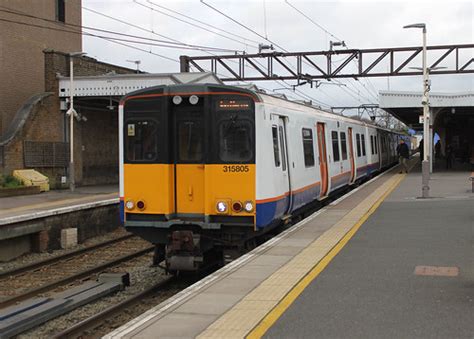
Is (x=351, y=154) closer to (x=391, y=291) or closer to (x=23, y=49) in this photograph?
(x=391, y=291)

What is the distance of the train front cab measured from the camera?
8484mm

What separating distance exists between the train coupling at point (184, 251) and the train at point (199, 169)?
0.02m

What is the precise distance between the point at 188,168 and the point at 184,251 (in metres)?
1.33

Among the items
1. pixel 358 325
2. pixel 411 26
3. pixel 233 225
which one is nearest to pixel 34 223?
pixel 233 225

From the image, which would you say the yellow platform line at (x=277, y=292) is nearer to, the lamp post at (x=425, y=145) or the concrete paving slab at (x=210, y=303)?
the concrete paving slab at (x=210, y=303)

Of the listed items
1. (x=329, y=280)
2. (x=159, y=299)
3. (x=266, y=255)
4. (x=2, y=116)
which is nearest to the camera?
(x=329, y=280)

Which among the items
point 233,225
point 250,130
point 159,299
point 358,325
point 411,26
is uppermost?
point 411,26

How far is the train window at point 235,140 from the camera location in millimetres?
8500

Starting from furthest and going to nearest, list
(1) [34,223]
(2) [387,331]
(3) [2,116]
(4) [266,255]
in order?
(3) [2,116] → (1) [34,223] → (4) [266,255] → (2) [387,331]

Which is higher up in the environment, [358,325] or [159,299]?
[358,325]

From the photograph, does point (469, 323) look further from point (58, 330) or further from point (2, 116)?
point (2, 116)

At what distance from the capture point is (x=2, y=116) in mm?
27125

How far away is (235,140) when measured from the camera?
8555 millimetres

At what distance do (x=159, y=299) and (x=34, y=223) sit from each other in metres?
6.18
